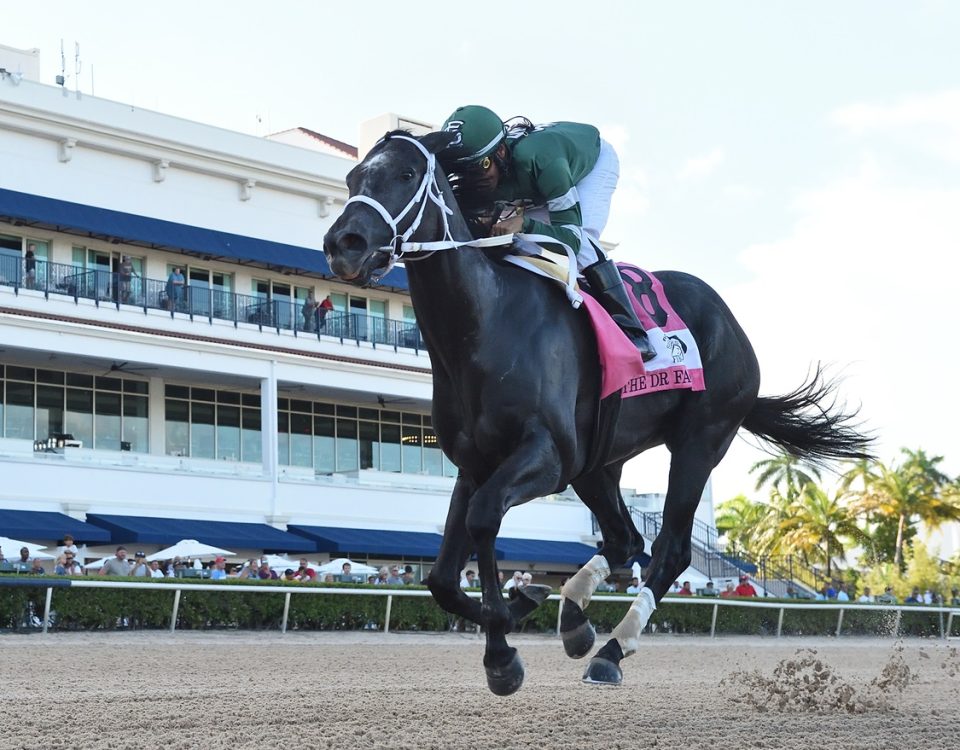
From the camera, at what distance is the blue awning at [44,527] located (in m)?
23.3

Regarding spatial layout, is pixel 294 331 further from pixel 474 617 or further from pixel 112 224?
pixel 474 617

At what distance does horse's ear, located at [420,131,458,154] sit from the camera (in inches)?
211

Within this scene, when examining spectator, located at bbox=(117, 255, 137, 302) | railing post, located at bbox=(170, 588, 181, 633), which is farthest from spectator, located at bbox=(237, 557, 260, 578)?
spectator, located at bbox=(117, 255, 137, 302)

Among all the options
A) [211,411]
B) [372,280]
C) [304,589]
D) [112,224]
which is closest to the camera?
[372,280]

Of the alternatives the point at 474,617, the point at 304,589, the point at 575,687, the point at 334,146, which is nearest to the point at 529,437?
the point at 474,617

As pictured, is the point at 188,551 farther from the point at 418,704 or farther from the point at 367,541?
the point at 418,704

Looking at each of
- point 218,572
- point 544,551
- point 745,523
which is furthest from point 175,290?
point 745,523

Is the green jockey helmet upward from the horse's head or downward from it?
upward

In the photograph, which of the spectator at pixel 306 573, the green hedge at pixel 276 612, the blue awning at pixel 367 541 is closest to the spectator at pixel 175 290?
the blue awning at pixel 367 541

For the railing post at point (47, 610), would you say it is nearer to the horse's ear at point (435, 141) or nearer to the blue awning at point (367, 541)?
the horse's ear at point (435, 141)

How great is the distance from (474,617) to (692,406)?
72.5 inches

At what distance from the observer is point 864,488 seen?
178ft

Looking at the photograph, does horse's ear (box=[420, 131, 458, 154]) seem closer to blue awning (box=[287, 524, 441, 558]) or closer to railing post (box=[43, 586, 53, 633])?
railing post (box=[43, 586, 53, 633])

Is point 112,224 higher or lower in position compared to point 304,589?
higher
